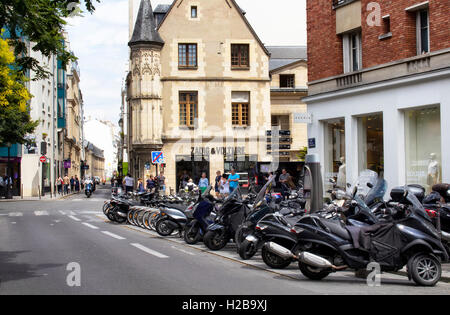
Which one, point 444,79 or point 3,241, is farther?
point 444,79

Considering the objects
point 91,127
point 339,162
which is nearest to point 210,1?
point 339,162

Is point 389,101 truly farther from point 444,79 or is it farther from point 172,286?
point 172,286

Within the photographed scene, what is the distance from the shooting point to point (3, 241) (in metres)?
14.3

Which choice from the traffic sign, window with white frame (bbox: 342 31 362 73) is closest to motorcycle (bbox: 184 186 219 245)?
window with white frame (bbox: 342 31 362 73)

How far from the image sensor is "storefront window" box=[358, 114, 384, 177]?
58.8ft

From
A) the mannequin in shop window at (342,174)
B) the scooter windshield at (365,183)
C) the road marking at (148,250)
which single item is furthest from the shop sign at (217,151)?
the scooter windshield at (365,183)

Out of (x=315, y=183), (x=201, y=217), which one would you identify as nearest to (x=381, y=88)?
(x=315, y=183)

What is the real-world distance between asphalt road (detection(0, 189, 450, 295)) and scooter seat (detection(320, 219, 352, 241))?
698mm

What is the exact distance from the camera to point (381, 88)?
1758 cm

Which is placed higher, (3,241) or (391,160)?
(391,160)

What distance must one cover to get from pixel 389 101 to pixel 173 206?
285 inches

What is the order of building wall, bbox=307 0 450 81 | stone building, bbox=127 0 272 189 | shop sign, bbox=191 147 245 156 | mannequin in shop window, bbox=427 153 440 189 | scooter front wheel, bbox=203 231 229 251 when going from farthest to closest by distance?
shop sign, bbox=191 147 245 156 → stone building, bbox=127 0 272 189 → building wall, bbox=307 0 450 81 → mannequin in shop window, bbox=427 153 440 189 → scooter front wheel, bbox=203 231 229 251

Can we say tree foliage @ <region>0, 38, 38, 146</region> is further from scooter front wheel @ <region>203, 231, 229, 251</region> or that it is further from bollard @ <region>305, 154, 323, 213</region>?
scooter front wheel @ <region>203, 231, 229, 251</region>

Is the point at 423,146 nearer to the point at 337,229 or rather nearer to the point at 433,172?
the point at 433,172
